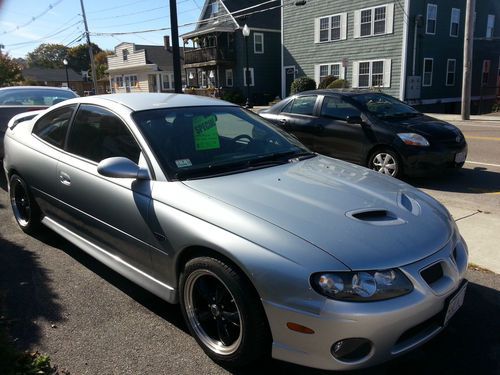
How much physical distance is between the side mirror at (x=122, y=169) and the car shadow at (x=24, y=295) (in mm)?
1012

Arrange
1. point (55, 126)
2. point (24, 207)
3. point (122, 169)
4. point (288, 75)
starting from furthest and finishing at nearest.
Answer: point (288, 75)
point (24, 207)
point (55, 126)
point (122, 169)

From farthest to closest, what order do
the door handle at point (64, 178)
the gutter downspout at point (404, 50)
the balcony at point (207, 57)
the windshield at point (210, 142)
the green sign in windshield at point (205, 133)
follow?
the balcony at point (207, 57), the gutter downspout at point (404, 50), the door handle at point (64, 178), the green sign in windshield at point (205, 133), the windshield at point (210, 142)

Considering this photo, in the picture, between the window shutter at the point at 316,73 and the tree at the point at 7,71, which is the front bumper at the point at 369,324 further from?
the tree at the point at 7,71

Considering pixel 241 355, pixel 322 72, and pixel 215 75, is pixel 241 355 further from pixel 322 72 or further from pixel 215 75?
pixel 215 75

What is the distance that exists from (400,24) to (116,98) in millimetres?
22008

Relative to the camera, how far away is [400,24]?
22812 mm

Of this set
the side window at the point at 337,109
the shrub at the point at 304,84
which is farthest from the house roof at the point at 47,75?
the side window at the point at 337,109

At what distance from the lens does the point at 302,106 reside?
333 inches

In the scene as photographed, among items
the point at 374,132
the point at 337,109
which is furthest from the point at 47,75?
the point at 374,132

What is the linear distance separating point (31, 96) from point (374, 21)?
20158mm

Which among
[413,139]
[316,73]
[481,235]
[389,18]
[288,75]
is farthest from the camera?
[288,75]

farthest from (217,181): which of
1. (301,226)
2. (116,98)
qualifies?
(116,98)

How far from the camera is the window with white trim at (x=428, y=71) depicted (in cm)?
2444

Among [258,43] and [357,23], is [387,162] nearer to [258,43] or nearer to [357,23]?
[357,23]
